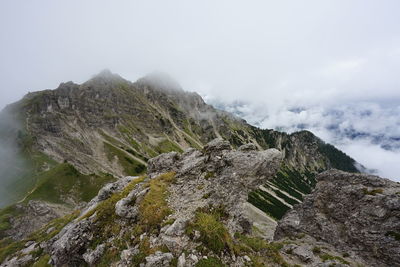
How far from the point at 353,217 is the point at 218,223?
24440mm

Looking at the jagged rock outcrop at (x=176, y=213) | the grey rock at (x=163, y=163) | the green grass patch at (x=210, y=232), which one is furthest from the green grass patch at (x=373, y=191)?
the grey rock at (x=163, y=163)

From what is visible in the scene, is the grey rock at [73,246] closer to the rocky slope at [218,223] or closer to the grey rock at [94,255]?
the rocky slope at [218,223]

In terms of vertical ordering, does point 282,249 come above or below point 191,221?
above

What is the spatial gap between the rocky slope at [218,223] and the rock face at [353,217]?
111mm

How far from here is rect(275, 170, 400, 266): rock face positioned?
27.5m

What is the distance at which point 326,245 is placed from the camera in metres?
30.9

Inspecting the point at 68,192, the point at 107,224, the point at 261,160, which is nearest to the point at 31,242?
the point at 107,224

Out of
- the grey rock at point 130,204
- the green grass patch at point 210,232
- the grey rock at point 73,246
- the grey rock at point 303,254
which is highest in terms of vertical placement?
the grey rock at point 303,254

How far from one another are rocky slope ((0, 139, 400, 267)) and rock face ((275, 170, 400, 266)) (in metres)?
0.11

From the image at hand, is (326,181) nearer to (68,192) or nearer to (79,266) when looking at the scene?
(79,266)

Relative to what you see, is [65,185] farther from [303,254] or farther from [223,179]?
[303,254]

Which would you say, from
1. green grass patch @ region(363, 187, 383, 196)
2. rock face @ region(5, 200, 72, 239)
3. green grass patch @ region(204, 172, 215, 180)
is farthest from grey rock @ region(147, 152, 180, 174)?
rock face @ region(5, 200, 72, 239)

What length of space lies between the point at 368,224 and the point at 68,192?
102m

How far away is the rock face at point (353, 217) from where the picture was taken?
27.5m
